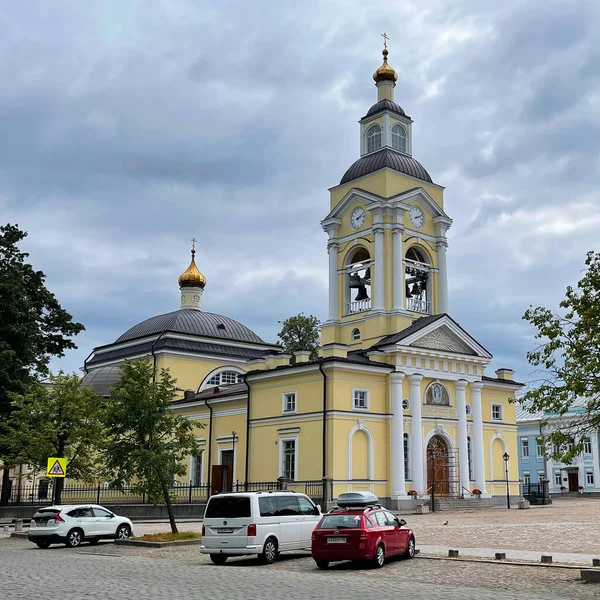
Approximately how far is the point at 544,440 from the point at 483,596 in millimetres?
3421

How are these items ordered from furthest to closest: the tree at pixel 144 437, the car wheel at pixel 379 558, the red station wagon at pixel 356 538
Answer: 1. the tree at pixel 144 437
2. the car wheel at pixel 379 558
3. the red station wagon at pixel 356 538

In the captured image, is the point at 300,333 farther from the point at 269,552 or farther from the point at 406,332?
the point at 269,552

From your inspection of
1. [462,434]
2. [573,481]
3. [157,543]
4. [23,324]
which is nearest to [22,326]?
[23,324]

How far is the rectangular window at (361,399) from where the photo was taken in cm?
4094

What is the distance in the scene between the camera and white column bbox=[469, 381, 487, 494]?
44719 mm

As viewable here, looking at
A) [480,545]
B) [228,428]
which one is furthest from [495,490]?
[480,545]

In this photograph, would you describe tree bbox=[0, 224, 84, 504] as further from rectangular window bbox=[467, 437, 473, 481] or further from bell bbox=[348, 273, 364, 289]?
rectangular window bbox=[467, 437, 473, 481]

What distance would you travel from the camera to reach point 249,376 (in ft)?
145

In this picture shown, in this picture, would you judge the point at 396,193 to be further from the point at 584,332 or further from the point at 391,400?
the point at 584,332

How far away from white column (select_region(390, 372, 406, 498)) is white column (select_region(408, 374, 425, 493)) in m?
0.78

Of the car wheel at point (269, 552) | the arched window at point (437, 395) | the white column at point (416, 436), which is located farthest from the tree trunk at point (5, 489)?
the car wheel at point (269, 552)

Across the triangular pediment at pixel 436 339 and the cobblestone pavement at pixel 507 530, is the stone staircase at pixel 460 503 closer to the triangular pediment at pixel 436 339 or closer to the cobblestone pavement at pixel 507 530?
the cobblestone pavement at pixel 507 530

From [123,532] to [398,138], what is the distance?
102 ft

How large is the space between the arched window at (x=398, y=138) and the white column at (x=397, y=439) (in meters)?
15.4
